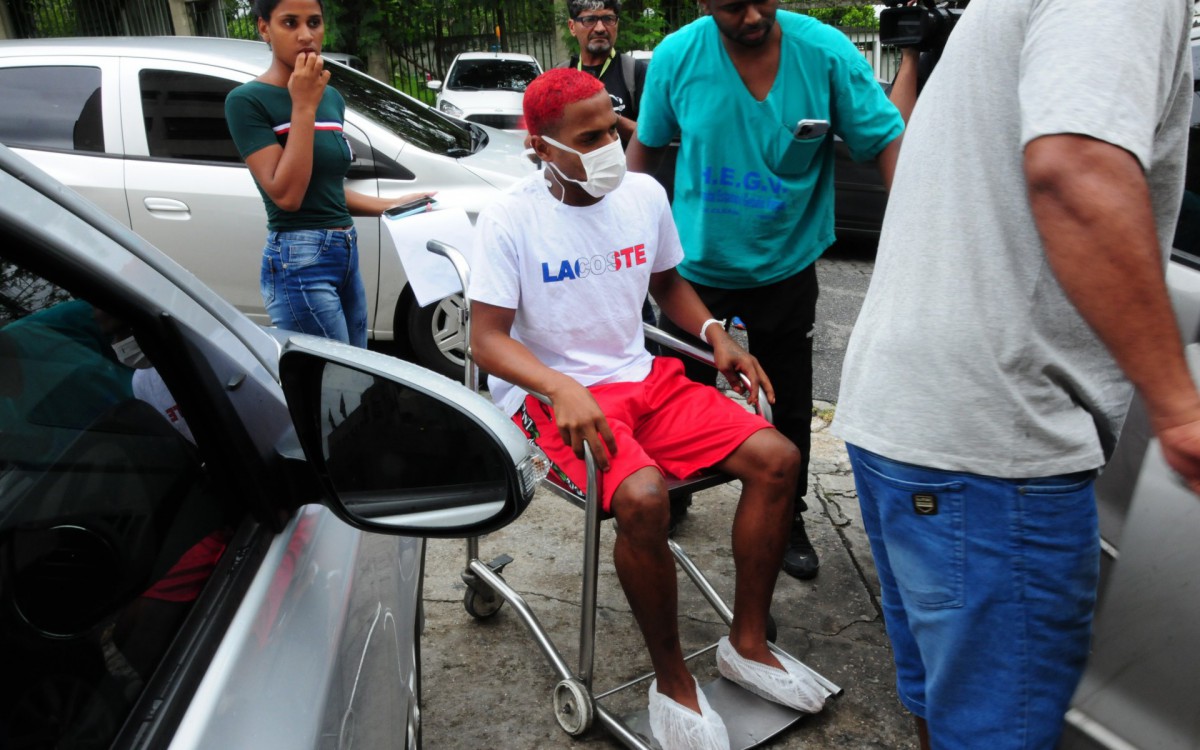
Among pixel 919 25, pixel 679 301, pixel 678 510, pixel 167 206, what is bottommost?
pixel 678 510

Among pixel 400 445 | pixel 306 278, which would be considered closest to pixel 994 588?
pixel 400 445

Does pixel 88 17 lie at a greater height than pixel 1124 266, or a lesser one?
lesser

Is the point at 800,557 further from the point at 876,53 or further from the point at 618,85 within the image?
the point at 876,53

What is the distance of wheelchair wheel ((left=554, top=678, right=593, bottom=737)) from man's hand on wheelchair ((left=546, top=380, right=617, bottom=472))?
21.6 inches

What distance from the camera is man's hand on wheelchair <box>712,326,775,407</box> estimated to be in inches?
101

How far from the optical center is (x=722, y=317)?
2.99m

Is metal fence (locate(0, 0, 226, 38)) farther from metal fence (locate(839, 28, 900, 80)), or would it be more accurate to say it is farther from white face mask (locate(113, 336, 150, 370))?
white face mask (locate(113, 336, 150, 370))

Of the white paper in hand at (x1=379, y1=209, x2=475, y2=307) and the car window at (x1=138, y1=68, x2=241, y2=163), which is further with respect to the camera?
the car window at (x1=138, y1=68, x2=241, y2=163)

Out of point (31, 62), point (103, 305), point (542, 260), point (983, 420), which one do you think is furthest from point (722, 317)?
point (31, 62)

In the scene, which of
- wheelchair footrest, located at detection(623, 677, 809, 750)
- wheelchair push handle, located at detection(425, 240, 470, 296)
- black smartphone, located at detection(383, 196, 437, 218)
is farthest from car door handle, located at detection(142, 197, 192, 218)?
wheelchair footrest, located at detection(623, 677, 809, 750)

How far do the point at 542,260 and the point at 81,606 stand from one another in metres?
1.57

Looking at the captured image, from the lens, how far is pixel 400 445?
120cm

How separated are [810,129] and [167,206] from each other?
306 centimetres

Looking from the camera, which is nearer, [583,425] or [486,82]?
[583,425]
